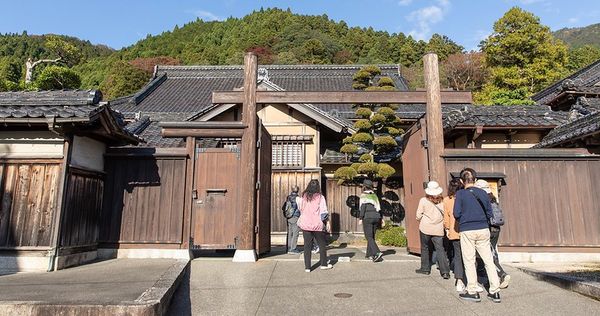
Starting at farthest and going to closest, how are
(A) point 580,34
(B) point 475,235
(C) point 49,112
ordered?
(A) point 580,34 < (C) point 49,112 < (B) point 475,235

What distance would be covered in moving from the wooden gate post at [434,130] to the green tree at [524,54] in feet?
71.6

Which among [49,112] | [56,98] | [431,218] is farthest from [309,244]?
[56,98]

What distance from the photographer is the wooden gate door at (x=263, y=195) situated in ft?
27.2

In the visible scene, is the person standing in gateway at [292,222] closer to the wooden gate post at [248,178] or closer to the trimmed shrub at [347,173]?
the wooden gate post at [248,178]

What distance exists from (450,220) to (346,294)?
207 centimetres

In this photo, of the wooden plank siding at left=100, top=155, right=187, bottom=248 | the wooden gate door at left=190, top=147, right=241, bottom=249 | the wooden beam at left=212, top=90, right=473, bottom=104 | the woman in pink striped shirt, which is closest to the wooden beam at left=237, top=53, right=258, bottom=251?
Answer: the wooden beam at left=212, top=90, right=473, bottom=104

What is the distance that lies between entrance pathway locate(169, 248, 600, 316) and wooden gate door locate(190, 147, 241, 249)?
1.18 m

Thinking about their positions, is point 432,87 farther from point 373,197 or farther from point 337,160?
point 337,160

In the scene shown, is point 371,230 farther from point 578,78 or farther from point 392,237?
point 578,78

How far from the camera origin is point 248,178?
8023 mm

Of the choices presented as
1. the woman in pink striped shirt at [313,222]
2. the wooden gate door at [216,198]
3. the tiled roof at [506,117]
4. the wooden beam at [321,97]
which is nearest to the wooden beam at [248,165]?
the wooden beam at [321,97]

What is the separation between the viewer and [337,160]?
1515 cm

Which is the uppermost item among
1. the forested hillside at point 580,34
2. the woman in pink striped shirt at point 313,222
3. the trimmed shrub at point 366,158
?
the forested hillside at point 580,34

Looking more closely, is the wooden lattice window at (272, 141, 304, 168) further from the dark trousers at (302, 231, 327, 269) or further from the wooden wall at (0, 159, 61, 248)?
the wooden wall at (0, 159, 61, 248)
